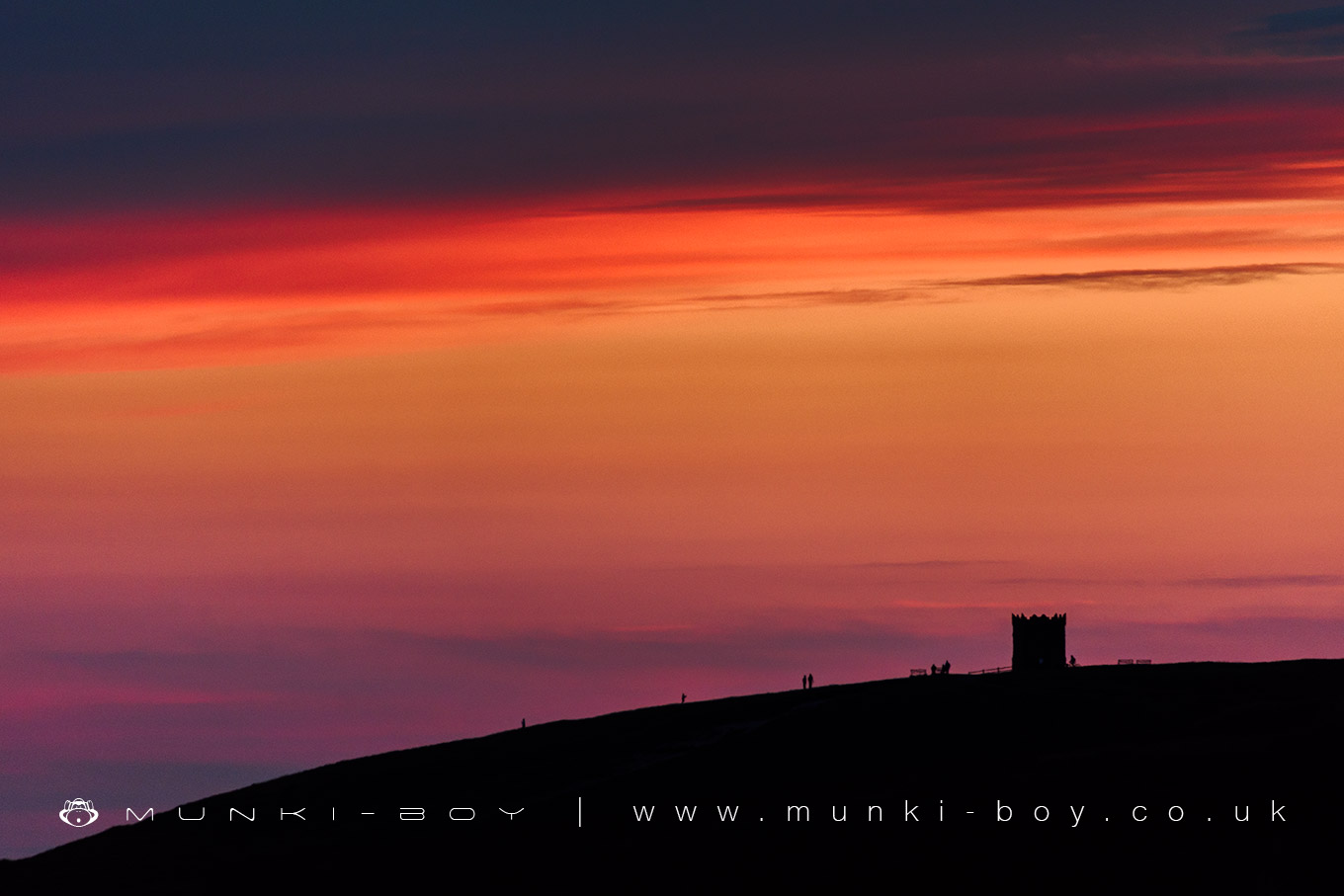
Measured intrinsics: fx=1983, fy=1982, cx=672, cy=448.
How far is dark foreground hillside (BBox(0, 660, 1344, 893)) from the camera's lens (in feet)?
263

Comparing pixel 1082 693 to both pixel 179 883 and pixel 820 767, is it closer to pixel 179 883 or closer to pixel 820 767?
pixel 820 767

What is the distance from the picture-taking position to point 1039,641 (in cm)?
12781

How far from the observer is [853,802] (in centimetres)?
9075

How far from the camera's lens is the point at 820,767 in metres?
101

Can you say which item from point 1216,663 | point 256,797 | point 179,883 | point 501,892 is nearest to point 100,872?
point 179,883

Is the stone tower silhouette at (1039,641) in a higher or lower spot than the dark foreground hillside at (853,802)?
higher

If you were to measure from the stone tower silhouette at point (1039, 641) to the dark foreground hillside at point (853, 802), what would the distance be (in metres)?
3.92

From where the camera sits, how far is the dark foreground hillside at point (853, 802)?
80.2m

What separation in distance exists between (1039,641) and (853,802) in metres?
40.3

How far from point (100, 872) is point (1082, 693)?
54020 mm

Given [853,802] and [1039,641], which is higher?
[1039,641]

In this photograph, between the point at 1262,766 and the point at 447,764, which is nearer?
the point at 1262,766

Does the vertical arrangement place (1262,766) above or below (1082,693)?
below

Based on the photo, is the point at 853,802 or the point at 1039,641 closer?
the point at 853,802
